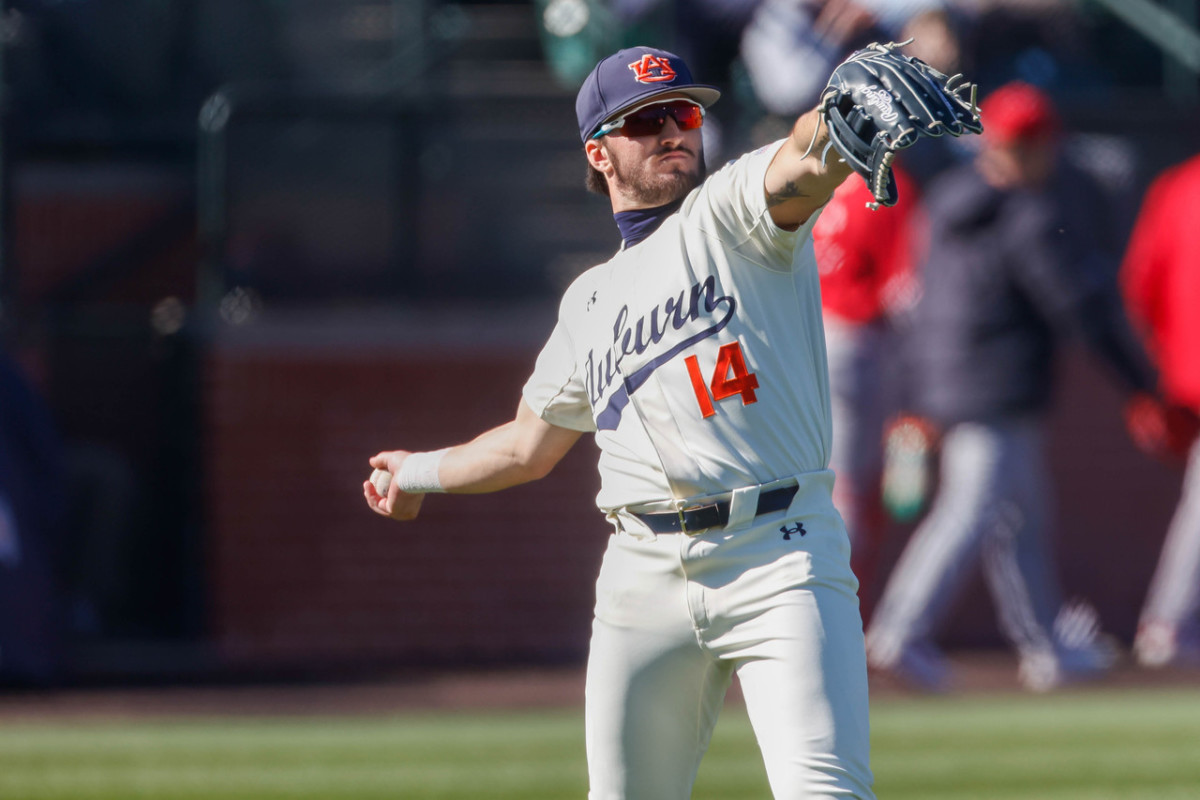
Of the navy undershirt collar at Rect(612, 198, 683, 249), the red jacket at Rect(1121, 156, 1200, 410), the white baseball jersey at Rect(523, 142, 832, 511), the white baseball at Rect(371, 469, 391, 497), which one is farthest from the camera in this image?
the red jacket at Rect(1121, 156, 1200, 410)

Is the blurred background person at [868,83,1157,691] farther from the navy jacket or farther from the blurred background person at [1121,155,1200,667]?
the blurred background person at [1121,155,1200,667]

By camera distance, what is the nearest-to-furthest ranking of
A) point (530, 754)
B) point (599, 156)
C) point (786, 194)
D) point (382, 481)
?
1. point (786, 194)
2. point (599, 156)
3. point (382, 481)
4. point (530, 754)

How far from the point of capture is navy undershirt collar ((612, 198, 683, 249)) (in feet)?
13.0

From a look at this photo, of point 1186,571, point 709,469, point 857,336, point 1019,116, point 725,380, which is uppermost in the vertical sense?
point 1019,116

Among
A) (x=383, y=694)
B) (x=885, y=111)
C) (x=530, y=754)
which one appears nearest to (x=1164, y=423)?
(x=530, y=754)

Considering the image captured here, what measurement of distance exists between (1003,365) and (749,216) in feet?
16.7

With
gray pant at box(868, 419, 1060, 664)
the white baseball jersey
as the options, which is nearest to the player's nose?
the white baseball jersey

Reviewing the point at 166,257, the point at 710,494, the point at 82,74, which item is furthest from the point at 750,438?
the point at 82,74

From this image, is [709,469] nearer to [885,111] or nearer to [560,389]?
[560,389]

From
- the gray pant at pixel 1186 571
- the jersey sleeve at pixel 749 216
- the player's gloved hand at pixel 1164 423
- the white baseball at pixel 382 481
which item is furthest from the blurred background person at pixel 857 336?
the jersey sleeve at pixel 749 216

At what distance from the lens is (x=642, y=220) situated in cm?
397

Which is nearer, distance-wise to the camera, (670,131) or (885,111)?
(885,111)

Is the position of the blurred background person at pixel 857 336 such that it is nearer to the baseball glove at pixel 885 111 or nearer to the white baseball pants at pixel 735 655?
the white baseball pants at pixel 735 655

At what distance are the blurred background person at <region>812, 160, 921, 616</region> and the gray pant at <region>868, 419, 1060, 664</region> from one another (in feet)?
1.13
